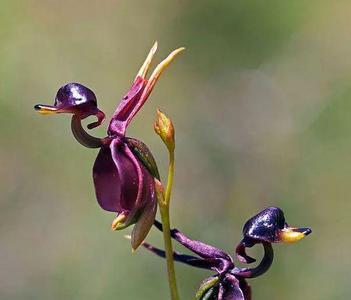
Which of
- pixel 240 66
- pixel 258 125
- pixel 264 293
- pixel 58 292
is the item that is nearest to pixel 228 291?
pixel 264 293

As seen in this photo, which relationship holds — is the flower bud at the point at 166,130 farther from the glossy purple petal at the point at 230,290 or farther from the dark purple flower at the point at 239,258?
the glossy purple petal at the point at 230,290

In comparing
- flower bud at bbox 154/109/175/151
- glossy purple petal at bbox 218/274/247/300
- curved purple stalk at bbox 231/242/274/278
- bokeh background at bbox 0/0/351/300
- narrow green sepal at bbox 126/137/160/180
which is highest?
bokeh background at bbox 0/0/351/300

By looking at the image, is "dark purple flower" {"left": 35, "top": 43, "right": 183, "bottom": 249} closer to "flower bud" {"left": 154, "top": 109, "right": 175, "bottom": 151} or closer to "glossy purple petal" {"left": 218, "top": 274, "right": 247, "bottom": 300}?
"flower bud" {"left": 154, "top": 109, "right": 175, "bottom": 151}

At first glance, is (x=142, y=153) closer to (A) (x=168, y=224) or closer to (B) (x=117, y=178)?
(B) (x=117, y=178)

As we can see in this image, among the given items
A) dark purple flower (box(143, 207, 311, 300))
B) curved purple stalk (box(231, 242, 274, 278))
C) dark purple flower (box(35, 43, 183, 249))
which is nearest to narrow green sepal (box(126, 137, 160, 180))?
dark purple flower (box(35, 43, 183, 249))

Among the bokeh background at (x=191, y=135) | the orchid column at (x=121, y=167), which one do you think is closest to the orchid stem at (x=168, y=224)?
the orchid column at (x=121, y=167)

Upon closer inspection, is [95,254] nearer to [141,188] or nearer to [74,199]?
[74,199]

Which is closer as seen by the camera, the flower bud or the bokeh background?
the flower bud
